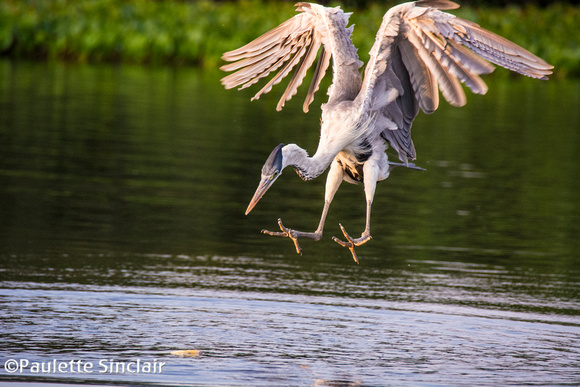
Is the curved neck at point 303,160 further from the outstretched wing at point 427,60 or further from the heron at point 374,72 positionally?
the outstretched wing at point 427,60

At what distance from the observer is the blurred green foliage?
33.0m

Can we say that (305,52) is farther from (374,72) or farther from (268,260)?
(268,260)

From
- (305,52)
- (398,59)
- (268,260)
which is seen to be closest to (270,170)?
(398,59)

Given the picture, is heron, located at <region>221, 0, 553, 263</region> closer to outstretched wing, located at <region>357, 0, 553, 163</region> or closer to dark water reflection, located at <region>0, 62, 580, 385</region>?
outstretched wing, located at <region>357, 0, 553, 163</region>

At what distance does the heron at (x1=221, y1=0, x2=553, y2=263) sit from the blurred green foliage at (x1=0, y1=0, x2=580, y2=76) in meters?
23.5

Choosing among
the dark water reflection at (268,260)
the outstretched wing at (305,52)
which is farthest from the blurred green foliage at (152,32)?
the outstretched wing at (305,52)

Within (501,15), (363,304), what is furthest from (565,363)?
(501,15)

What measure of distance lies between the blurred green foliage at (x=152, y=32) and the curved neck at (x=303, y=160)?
24.5 metres

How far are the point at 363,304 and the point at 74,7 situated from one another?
2807cm

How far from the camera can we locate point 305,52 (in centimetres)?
992

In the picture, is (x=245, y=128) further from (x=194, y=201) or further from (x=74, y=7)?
(x=74, y=7)

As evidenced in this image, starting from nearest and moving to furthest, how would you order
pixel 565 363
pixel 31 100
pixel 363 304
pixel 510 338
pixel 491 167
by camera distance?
1. pixel 565 363
2. pixel 510 338
3. pixel 363 304
4. pixel 491 167
5. pixel 31 100

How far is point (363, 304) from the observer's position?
31.8 ft

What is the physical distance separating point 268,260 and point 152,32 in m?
24.1
